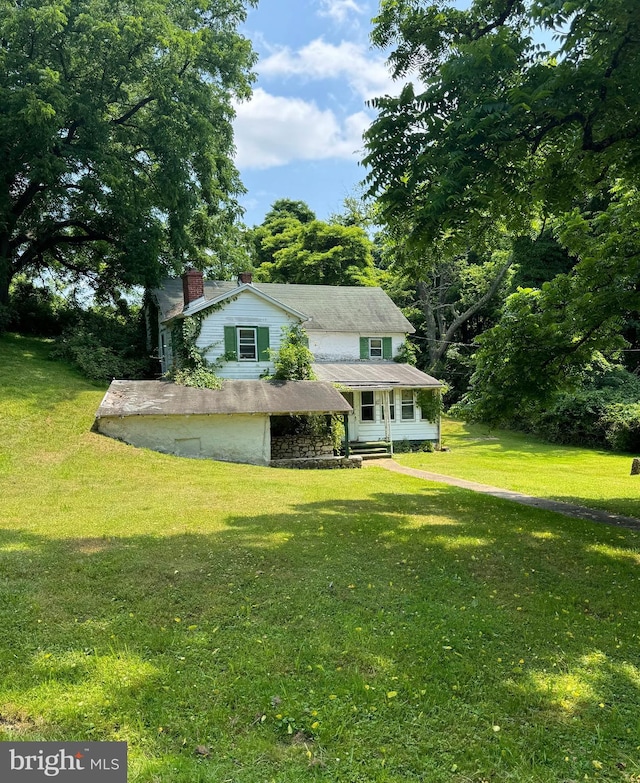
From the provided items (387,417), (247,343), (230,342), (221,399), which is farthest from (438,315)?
(221,399)

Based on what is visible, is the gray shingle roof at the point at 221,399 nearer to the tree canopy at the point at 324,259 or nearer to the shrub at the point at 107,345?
the shrub at the point at 107,345

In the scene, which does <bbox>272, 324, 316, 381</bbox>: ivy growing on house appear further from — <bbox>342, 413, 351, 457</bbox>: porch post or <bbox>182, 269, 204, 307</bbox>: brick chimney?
<bbox>182, 269, 204, 307</bbox>: brick chimney

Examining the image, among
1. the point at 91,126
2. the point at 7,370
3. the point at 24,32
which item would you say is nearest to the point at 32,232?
the point at 91,126

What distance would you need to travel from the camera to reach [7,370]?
21.6m

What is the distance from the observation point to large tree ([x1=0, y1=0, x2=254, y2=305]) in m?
23.3

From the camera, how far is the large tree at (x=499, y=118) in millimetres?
6434

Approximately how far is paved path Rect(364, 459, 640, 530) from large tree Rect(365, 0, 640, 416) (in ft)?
20.1

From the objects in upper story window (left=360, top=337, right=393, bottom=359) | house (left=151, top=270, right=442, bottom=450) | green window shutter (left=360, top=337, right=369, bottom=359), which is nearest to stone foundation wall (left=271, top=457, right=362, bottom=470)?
house (left=151, top=270, right=442, bottom=450)

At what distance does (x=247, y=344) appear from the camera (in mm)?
23781

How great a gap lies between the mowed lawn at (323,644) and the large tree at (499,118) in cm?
462

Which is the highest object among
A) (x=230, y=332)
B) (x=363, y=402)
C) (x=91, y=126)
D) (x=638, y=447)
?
(x=91, y=126)

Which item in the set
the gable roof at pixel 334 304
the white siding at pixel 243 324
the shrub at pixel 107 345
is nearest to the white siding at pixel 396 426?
the white siding at pixel 243 324

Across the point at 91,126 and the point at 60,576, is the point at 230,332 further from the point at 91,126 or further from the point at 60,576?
the point at 60,576

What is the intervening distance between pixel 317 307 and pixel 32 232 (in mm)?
16842
